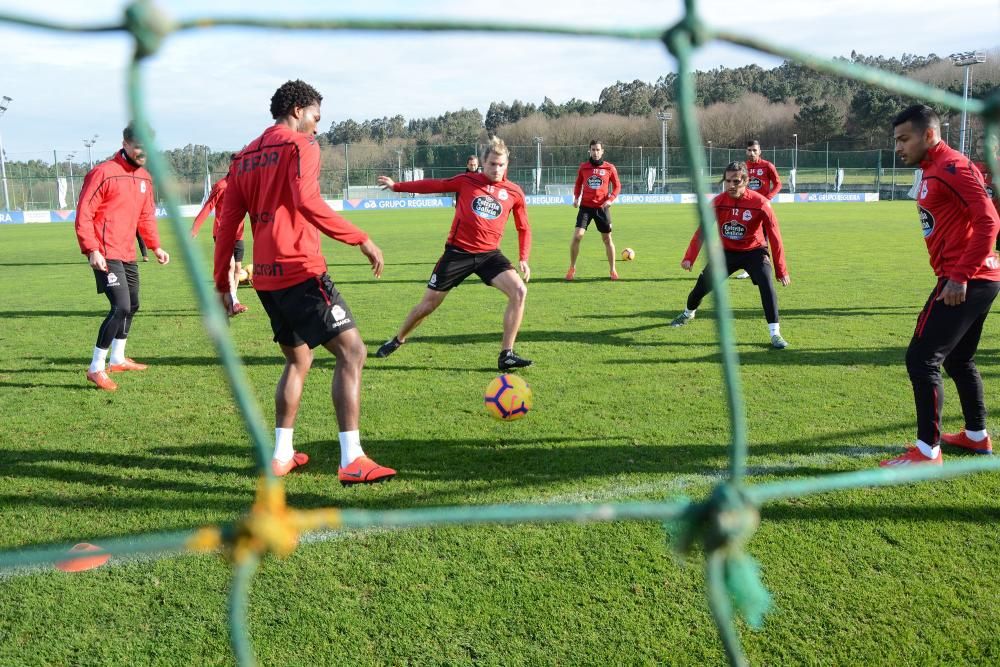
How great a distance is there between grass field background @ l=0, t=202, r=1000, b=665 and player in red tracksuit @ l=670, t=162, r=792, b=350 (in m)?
0.45

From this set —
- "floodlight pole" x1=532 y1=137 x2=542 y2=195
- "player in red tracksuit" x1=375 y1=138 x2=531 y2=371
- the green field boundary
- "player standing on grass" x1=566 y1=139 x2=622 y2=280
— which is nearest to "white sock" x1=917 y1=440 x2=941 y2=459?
the green field boundary

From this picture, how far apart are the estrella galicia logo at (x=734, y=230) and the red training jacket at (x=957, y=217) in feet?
9.77

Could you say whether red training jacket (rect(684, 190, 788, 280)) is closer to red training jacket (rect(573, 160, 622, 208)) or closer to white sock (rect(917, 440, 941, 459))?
white sock (rect(917, 440, 941, 459))

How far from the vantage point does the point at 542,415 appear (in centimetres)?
525

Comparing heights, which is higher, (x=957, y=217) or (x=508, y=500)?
(x=957, y=217)

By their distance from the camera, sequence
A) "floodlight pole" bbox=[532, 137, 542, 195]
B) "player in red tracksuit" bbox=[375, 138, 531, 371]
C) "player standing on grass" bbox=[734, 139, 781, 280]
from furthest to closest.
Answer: "floodlight pole" bbox=[532, 137, 542, 195], "player standing on grass" bbox=[734, 139, 781, 280], "player in red tracksuit" bbox=[375, 138, 531, 371]

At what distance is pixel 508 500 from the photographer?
3840 millimetres

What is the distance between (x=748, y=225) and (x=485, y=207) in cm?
257

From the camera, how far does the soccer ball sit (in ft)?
16.6

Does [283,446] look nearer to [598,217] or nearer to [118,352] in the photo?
[118,352]

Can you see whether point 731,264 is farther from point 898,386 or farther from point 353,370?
point 353,370

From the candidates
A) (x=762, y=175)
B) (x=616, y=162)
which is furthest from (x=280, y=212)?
(x=616, y=162)

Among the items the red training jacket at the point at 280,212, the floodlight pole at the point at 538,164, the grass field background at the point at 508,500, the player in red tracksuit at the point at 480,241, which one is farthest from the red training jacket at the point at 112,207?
the floodlight pole at the point at 538,164

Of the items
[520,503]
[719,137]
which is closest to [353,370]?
[520,503]
